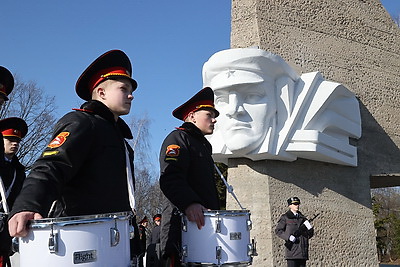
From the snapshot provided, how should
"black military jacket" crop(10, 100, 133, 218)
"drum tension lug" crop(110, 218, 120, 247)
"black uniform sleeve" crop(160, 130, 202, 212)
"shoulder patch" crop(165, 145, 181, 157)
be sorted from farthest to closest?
1. "shoulder patch" crop(165, 145, 181, 157)
2. "black uniform sleeve" crop(160, 130, 202, 212)
3. "black military jacket" crop(10, 100, 133, 218)
4. "drum tension lug" crop(110, 218, 120, 247)

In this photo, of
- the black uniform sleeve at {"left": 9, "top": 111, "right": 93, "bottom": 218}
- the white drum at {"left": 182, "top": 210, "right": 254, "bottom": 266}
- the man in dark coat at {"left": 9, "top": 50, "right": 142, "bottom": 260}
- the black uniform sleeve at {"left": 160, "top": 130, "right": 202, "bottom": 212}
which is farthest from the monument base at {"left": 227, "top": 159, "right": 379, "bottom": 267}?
the black uniform sleeve at {"left": 9, "top": 111, "right": 93, "bottom": 218}

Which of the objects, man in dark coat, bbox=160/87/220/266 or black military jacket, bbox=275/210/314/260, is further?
black military jacket, bbox=275/210/314/260

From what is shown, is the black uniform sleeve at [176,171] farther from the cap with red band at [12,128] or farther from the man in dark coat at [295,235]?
the man in dark coat at [295,235]

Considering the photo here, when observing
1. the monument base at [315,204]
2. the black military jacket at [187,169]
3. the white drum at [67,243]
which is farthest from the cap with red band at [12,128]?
the monument base at [315,204]

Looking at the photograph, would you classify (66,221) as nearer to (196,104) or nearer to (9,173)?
(196,104)

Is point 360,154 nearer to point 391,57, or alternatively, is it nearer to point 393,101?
point 393,101

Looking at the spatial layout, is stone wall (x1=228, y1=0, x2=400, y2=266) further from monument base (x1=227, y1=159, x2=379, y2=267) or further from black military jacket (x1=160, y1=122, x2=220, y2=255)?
black military jacket (x1=160, y1=122, x2=220, y2=255)

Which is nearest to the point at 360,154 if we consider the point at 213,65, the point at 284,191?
the point at 284,191

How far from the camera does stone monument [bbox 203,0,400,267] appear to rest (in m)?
7.52

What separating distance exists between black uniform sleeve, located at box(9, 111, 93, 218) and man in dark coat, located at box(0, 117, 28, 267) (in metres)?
1.13

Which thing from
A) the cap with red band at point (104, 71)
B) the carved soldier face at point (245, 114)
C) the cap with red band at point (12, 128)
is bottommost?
the cap with red band at point (104, 71)

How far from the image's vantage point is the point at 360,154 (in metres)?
8.88

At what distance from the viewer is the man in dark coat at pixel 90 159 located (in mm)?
2000

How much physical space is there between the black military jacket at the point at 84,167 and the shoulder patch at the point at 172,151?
764 mm
